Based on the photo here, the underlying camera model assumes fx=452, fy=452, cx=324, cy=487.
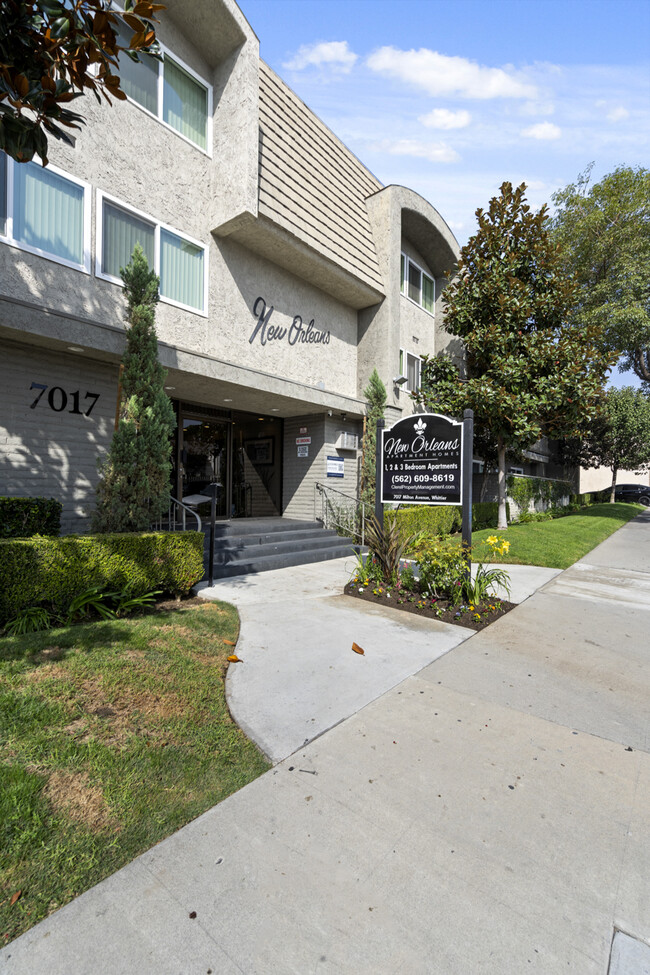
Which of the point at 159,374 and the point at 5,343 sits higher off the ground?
the point at 5,343

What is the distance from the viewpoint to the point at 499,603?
5.94 metres

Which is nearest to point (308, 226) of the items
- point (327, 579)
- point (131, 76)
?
point (131, 76)

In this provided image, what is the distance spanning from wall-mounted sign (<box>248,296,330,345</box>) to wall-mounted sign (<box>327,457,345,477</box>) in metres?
2.97

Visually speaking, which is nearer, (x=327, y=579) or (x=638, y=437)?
(x=327, y=579)

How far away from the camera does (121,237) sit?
7.39 m

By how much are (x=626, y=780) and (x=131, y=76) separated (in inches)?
436

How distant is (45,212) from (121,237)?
46.4 inches

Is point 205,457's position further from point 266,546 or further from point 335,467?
point 266,546

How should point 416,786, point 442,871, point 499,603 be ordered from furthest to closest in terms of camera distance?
point 499,603, point 416,786, point 442,871

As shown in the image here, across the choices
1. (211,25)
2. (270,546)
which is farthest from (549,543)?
(211,25)

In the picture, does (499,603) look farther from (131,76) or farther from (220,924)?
(131,76)

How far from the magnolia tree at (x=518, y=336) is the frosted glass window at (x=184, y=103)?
8119mm

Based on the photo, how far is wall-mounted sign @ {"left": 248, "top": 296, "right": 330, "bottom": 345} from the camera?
9781mm

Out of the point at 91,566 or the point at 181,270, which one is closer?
the point at 91,566
